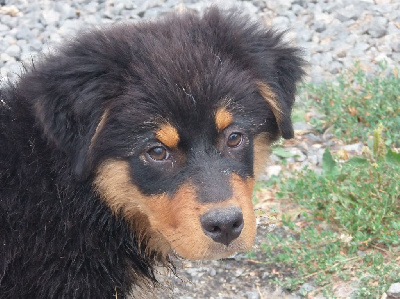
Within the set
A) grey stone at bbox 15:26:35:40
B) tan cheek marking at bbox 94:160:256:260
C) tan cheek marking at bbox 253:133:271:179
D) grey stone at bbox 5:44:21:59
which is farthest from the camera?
grey stone at bbox 15:26:35:40

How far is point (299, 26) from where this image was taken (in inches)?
358

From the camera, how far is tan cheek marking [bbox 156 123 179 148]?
3958 mm

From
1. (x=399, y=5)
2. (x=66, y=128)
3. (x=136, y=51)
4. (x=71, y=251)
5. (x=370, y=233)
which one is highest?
(x=136, y=51)

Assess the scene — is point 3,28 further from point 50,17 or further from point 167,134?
point 167,134

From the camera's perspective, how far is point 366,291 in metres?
4.74

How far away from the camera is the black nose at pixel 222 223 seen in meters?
3.78

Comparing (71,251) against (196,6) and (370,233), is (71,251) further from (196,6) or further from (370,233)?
(196,6)

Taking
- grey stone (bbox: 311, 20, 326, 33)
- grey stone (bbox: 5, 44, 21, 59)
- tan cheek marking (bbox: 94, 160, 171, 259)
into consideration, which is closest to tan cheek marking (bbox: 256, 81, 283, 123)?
tan cheek marking (bbox: 94, 160, 171, 259)

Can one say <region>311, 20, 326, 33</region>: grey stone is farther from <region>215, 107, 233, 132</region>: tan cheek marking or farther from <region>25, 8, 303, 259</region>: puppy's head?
<region>215, 107, 233, 132</region>: tan cheek marking

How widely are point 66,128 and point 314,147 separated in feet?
11.5

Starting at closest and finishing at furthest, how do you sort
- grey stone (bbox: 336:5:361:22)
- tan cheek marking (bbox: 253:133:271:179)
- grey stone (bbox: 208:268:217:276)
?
tan cheek marking (bbox: 253:133:271:179) < grey stone (bbox: 208:268:217:276) < grey stone (bbox: 336:5:361:22)

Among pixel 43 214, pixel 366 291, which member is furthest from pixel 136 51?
pixel 366 291

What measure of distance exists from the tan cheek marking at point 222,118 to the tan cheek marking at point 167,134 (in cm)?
26

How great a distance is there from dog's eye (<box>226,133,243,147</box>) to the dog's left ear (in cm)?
35
